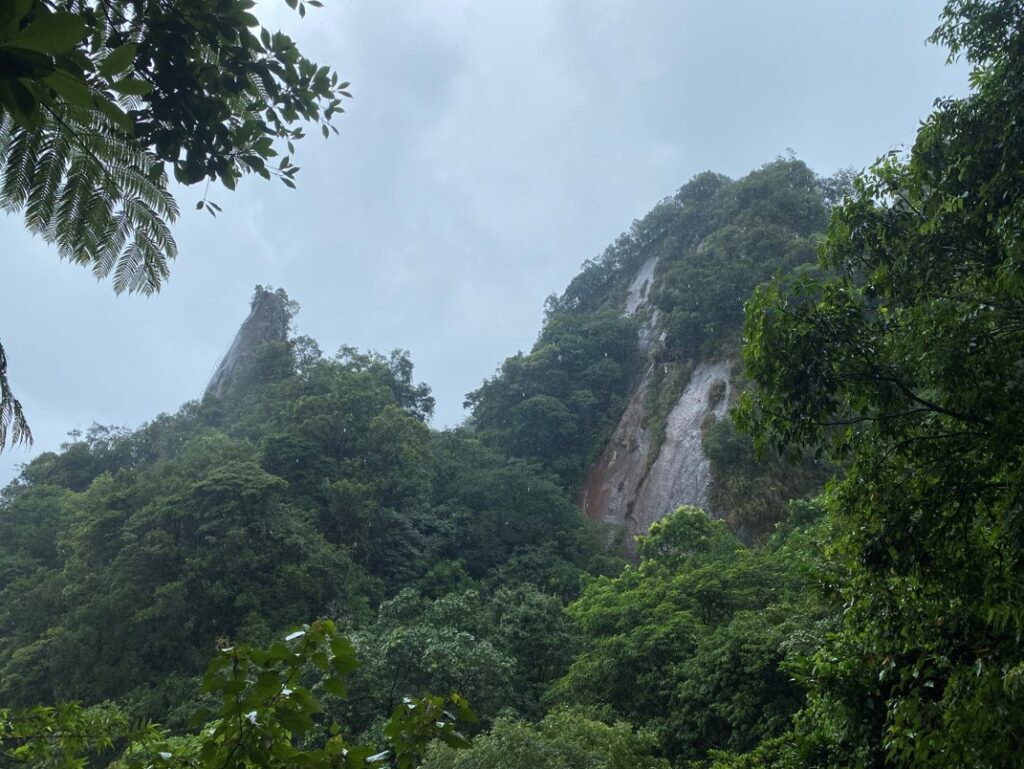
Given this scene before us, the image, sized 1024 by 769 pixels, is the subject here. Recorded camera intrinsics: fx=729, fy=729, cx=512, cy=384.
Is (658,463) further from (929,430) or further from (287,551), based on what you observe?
(929,430)

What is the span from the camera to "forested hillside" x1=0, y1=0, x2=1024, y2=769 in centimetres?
399

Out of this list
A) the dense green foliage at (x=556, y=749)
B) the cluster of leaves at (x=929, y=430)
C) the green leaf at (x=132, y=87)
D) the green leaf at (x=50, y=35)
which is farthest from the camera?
the dense green foliage at (x=556, y=749)

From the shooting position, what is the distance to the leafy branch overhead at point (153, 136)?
113 inches

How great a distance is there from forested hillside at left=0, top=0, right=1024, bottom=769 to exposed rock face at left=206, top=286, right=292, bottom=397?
100 cm

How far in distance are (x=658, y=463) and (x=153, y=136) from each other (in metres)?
26.7

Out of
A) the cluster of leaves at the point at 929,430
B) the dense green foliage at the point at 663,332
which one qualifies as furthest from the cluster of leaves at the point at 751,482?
the cluster of leaves at the point at 929,430

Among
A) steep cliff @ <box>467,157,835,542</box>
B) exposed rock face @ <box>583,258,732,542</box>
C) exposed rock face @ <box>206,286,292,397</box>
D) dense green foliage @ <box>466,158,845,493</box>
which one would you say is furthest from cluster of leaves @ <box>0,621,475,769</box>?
exposed rock face @ <box>206,286,292,397</box>

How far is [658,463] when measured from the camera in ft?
93.4

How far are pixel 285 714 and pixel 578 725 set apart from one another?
7.96 m

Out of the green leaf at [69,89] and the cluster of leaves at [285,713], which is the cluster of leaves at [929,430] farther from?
the green leaf at [69,89]

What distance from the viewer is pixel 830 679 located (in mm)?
4680

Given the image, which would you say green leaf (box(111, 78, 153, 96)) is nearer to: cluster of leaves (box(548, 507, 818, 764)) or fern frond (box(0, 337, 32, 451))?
fern frond (box(0, 337, 32, 451))

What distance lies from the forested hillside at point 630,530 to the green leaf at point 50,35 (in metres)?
1.50

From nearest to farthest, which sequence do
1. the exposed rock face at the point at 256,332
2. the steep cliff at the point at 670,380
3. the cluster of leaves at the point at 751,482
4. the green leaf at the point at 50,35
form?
1. the green leaf at the point at 50,35
2. the cluster of leaves at the point at 751,482
3. the steep cliff at the point at 670,380
4. the exposed rock face at the point at 256,332
